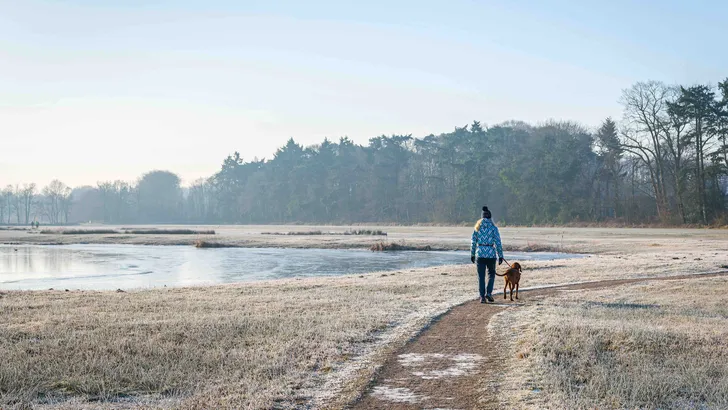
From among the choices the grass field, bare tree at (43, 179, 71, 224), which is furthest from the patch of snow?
bare tree at (43, 179, 71, 224)

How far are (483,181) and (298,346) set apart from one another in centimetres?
8023

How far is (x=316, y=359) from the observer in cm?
959

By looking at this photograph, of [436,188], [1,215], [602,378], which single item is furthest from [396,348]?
[1,215]

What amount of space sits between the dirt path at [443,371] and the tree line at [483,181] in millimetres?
53359

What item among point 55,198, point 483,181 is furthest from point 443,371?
point 55,198

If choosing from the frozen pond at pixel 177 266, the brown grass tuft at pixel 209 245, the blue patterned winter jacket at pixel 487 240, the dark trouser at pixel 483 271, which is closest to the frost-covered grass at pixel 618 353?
the dark trouser at pixel 483 271

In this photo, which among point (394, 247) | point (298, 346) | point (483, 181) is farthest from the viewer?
point (483, 181)

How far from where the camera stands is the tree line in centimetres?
6056

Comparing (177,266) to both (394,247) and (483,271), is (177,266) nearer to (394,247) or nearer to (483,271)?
(394,247)

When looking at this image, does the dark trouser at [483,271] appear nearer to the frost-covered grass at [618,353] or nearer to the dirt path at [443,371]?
the frost-covered grass at [618,353]

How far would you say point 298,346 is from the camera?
10.4 m

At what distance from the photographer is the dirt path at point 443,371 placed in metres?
7.37

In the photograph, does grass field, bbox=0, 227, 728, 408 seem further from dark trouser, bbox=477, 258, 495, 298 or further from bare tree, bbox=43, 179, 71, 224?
bare tree, bbox=43, 179, 71, 224

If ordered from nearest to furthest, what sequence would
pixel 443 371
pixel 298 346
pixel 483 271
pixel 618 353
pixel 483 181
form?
pixel 443 371
pixel 618 353
pixel 298 346
pixel 483 271
pixel 483 181
